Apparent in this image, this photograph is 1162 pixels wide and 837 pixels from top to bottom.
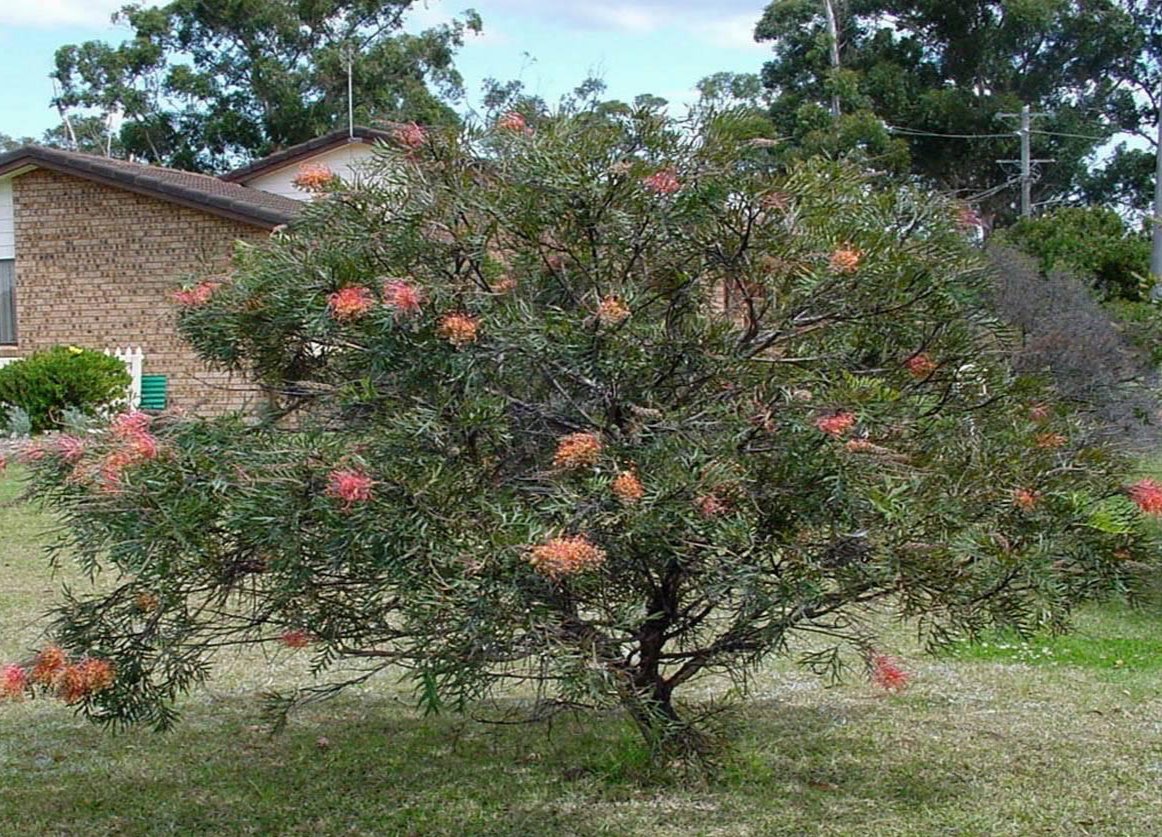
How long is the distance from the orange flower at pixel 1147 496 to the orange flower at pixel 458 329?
192 centimetres

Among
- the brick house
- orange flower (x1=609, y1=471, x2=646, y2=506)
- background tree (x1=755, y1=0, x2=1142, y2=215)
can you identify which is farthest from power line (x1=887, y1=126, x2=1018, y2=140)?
orange flower (x1=609, y1=471, x2=646, y2=506)

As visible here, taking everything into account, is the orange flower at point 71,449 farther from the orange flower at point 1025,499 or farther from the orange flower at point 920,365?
the orange flower at point 1025,499

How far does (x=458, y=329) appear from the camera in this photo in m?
3.75

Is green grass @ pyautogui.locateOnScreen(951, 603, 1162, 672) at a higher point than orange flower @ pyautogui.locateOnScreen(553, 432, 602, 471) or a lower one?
lower

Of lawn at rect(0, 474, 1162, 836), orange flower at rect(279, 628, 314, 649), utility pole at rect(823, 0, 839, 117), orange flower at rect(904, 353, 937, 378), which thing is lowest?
lawn at rect(0, 474, 1162, 836)

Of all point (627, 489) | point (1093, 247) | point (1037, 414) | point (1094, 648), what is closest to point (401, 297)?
point (627, 489)

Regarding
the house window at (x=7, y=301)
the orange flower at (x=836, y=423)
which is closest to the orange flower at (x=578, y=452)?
the orange flower at (x=836, y=423)

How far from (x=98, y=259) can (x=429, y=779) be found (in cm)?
1444

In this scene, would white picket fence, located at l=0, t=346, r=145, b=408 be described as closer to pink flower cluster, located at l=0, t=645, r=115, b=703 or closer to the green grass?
the green grass

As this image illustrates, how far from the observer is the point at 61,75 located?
37531 mm

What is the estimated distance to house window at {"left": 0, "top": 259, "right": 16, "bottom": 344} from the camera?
18734mm

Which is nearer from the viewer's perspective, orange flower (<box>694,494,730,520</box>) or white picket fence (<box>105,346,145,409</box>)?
orange flower (<box>694,494,730,520</box>)

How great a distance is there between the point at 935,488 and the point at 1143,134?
32.8 metres

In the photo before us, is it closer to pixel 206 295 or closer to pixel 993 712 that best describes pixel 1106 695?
pixel 993 712
